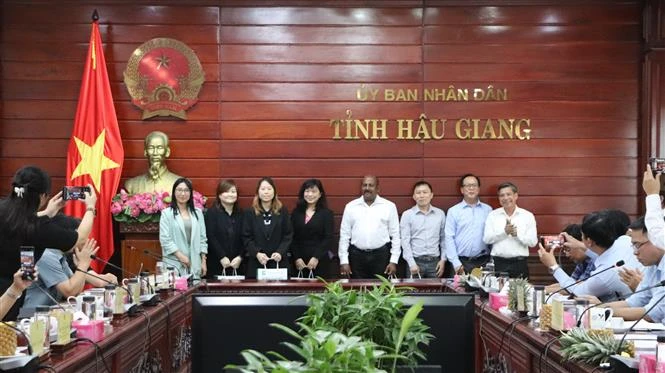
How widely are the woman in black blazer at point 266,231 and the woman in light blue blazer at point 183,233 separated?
0.41 meters

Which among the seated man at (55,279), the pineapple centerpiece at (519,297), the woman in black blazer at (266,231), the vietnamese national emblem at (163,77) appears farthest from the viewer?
the vietnamese national emblem at (163,77)

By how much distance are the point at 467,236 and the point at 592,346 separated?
450cm

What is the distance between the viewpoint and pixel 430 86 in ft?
24.9

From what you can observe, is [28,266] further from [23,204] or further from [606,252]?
[606,252]

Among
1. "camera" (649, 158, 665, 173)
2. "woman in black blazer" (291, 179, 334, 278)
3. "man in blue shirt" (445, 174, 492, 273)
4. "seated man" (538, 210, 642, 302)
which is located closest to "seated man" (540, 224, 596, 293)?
"seated man" (538, 210, 642, 302)

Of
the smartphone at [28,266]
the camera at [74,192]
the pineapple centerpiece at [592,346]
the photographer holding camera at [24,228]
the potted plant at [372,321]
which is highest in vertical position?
the camera at [74,192]

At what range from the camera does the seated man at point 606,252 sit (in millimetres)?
4281

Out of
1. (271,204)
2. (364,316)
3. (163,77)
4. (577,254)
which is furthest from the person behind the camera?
(163,77)

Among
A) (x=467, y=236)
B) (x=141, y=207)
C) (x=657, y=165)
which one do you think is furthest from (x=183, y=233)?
(x=657, y=165)

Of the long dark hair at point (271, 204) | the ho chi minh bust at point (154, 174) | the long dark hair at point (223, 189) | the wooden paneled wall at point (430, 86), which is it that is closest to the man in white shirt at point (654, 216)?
the long dark hair at point (271, 204)

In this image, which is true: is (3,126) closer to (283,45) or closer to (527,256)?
(283,45)

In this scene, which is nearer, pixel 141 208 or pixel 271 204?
pixel 141 208

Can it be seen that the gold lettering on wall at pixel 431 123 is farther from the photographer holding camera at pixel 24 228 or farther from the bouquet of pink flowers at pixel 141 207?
the photographer holding camera at pixel 24 228

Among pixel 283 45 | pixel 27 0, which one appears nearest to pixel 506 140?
pixel 283 45
